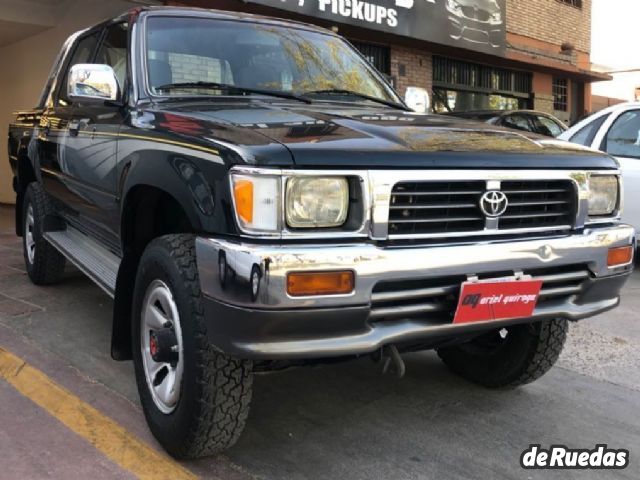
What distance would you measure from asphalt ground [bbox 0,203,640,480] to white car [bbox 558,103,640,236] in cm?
238

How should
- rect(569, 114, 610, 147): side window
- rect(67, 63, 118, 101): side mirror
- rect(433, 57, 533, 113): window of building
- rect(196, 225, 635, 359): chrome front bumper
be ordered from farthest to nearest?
rect(433, 57, 533, 113): window of building → rect(569, 114, 610, 147): side window → rect(67, 63, 118, 101): side mirror → rect(196, 225, 635, 359): chrome front bumper

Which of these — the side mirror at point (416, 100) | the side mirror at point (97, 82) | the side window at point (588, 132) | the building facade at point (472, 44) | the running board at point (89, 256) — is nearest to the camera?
the side mirror at point (97, 82)

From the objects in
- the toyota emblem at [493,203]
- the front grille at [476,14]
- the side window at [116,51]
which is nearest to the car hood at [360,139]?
the toyota emblem at [493,203]

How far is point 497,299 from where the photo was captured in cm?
247

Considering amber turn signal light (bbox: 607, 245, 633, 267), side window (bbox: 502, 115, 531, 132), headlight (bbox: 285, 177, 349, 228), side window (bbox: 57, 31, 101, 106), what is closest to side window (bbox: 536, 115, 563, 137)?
side window (bbox: 502, 115, 531, 132)

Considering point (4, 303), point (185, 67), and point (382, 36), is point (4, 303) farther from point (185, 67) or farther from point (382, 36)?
point (382, 36)

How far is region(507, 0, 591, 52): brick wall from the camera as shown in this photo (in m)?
14.4

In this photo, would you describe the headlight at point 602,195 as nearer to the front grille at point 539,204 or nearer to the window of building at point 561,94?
the front grille at point 539,204

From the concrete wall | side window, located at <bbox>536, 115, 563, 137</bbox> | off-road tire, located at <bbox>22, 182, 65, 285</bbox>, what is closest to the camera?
off-road tire, located at <bbox>22, 182, 65, 285</bbox>

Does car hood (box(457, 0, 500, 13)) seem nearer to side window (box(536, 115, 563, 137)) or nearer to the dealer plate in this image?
side window (box(536, 115, 563, 137))

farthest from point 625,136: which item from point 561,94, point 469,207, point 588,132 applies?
point 561,94

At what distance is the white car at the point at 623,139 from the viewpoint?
20.9 ft

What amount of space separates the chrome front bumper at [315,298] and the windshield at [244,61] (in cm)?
147

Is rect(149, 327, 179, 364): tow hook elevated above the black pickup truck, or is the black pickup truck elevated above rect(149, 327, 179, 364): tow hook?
the black pickup truck
